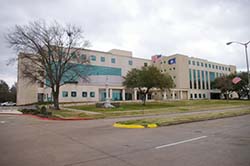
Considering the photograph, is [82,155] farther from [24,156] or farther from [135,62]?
[135,62]

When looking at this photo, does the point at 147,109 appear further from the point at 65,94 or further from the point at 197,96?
the point at 197,96

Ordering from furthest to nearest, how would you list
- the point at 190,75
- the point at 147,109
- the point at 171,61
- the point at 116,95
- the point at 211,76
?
the point at 211,76, the point at 171,61, the point at 190,75, the point at 116,95, the point at 147,109

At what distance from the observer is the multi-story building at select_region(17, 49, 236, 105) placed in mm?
57719

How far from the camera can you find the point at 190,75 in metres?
81.8

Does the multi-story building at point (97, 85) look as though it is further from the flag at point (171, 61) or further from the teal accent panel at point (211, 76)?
the teal accent panel at point (211, 76)

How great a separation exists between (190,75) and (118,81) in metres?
33.3

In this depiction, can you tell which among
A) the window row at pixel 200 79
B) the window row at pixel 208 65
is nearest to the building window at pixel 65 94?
the window row at pixel 200 79

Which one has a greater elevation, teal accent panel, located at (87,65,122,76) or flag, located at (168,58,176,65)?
flag, located at (168,58,176,65)

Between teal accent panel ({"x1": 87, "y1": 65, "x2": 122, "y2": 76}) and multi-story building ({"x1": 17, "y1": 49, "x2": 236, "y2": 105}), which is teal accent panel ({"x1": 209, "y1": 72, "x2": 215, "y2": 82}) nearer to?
multi-story building ({"x1": 17, "y1": 49, "x2": 236, "y2": 105})

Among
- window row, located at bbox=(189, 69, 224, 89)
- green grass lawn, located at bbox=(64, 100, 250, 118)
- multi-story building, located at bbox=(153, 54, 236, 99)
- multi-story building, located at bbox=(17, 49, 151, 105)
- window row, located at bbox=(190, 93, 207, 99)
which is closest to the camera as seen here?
green grass lawn, located at bbox=(64, 100, 250, 118)

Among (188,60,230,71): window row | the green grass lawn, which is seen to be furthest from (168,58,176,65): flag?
the green grass lawn

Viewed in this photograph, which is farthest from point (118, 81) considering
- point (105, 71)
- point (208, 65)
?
point (208, 65)

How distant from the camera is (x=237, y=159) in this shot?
5.26m

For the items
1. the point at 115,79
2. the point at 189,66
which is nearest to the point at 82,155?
→ the point at 115,79
